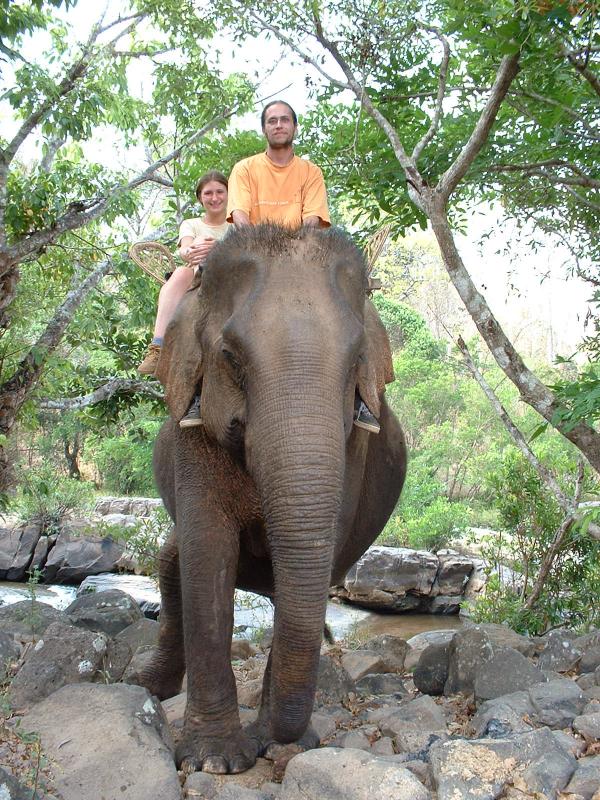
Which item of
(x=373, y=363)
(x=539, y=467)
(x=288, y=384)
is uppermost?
(x=373, y=363)

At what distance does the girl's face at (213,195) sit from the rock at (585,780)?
4.12m

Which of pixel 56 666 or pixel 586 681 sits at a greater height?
pixel 56 666

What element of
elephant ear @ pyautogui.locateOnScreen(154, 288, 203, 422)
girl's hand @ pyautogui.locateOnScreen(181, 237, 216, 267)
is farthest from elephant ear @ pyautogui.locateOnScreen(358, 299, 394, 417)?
girl's hand @ pyautogui.locateOnScreen(181, 237, 216, 267)

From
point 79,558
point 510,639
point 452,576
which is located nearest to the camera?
point 510,639

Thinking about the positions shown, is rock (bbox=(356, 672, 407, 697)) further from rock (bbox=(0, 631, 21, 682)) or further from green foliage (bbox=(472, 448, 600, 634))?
rock (bbox=(0, 631, 21, 682))

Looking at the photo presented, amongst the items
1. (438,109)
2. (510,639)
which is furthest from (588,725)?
(438,109)

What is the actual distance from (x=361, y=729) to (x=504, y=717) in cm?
83

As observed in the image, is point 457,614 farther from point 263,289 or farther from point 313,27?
point 263,289

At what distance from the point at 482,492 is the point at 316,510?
21152mm

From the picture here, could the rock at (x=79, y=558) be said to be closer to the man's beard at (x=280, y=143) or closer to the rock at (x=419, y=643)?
the rock at (x=419, y=643)

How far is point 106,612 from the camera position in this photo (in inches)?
367

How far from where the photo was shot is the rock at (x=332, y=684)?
19.6ft

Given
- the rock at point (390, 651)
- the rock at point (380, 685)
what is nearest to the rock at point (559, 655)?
the rock at point (380, 685)

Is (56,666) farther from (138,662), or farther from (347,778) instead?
(138,662)
